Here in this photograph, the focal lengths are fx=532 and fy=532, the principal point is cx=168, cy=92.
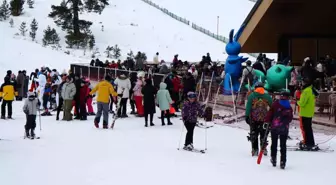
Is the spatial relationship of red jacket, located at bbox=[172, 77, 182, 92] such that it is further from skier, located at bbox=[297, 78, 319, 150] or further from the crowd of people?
skier, located at bbox=[297, 78, 319, 150]

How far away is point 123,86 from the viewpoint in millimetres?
18453

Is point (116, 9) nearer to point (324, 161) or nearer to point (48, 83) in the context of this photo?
point (48, 83)

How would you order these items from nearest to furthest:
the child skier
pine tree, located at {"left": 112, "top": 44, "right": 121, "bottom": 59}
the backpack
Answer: the backpack → the child skier → pine tree, located at {"left": 112, "top": 44, "right": 121, "bottom": 59}

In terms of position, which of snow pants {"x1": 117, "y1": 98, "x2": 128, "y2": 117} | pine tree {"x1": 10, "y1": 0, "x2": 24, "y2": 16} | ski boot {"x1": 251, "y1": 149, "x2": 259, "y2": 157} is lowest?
ski boot {"x1": 251, "y1": 149, "x2": 259, "y2": 157}

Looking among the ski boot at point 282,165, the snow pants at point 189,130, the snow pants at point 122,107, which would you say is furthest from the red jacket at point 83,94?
the ski boot at point 282,165

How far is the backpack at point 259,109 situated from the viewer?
11188 mm

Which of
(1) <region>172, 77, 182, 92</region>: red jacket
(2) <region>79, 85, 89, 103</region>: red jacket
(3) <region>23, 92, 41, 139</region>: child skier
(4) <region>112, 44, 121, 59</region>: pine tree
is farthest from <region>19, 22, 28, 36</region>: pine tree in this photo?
(3) <region>23, 92, 41, 139</region>: child skier

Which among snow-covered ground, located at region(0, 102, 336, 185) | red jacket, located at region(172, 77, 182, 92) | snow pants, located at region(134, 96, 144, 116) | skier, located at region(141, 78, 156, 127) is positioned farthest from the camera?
red jacket, located at region(172, 77, 182, 92)

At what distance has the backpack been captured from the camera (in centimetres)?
1119

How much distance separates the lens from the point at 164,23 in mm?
71125

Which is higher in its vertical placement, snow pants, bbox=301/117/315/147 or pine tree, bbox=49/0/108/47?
pine tree, bbox=49/0/108/47

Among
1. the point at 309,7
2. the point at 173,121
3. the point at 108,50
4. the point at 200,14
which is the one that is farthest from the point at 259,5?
the point at 200,14

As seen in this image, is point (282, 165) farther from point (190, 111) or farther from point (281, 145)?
point (190, 111)

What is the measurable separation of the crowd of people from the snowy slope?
1875cm
